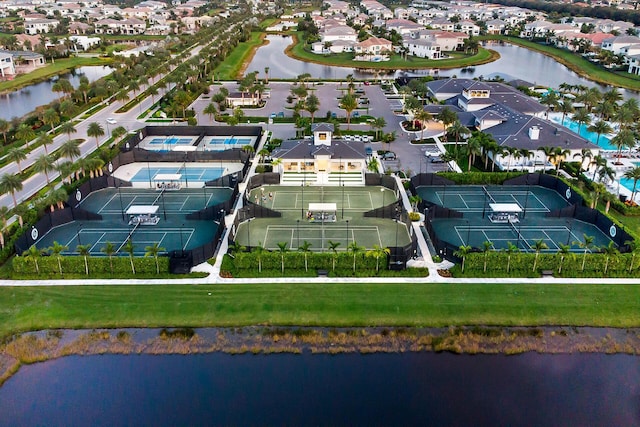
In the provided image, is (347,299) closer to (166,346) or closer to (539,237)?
(166,346)

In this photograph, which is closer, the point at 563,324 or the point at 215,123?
the point at 563,324

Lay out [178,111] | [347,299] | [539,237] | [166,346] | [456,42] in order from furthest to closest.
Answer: [456,42], [178,111], [539,237], [347,299], [166,346]

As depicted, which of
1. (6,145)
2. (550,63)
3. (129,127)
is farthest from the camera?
(550,63)

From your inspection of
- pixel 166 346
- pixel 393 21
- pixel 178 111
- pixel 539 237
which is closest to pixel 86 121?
pixel 178 111

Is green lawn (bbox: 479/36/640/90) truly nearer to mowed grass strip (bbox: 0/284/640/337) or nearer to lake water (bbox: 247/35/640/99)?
lake water (bbox: 247/35/640/99)

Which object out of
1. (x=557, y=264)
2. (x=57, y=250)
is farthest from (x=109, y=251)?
(x=557, y=264)

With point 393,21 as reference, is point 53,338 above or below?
below

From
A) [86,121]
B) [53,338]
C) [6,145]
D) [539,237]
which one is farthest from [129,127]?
[539,237]
